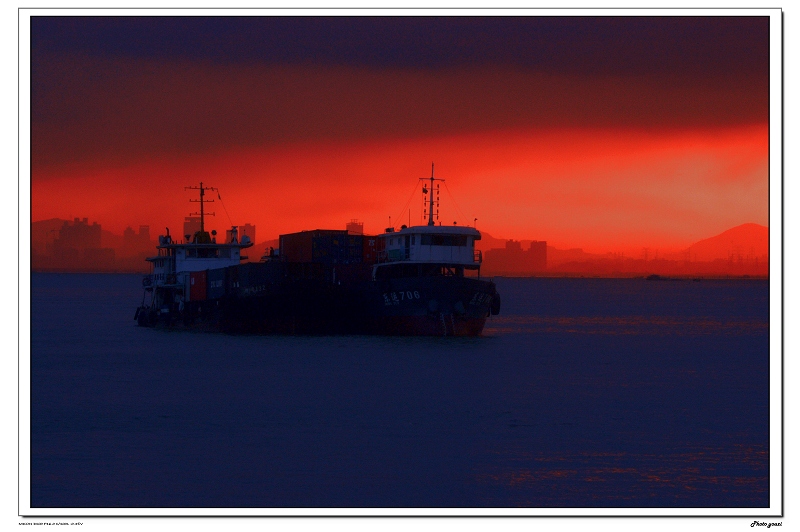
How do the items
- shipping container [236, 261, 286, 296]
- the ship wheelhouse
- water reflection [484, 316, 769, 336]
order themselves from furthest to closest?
1. water reflection [484, 316, 769, 336]
2. shipping container [236, 261, 286, 296]
3. the ship wheelhouse

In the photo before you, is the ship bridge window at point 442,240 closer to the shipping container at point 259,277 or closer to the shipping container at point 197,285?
the shipping container at point 259,277

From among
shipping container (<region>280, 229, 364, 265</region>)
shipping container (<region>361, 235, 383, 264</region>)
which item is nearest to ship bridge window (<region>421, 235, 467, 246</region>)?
shipping container (<region>361, 235, 383, 264</region>)

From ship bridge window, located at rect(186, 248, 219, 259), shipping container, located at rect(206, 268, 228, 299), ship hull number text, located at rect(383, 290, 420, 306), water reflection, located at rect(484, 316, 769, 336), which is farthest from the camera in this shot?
water reflection, located at rect(484, 316, 769, 336)

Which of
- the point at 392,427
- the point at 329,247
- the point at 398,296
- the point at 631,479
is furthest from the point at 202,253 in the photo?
the point at 631,479

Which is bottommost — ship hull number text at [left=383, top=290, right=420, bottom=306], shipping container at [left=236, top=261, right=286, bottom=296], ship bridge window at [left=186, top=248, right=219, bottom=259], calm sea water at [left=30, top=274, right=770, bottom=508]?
calm sea water at [left=30, top=274, right=770, bottom=508]

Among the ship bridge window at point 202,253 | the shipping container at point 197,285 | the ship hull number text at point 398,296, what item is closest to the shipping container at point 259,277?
the shipping container at point 197,285

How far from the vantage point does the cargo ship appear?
172ft

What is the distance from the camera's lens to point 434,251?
54062 millimetres

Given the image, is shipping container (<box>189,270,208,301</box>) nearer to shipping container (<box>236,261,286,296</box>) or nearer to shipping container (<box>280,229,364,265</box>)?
shipping container (<box>236,261,286,296</box>)

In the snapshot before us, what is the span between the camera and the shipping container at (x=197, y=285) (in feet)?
212

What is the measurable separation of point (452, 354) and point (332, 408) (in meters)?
16.5

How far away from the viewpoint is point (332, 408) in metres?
32.3

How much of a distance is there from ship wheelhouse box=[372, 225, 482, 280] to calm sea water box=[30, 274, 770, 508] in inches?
172
